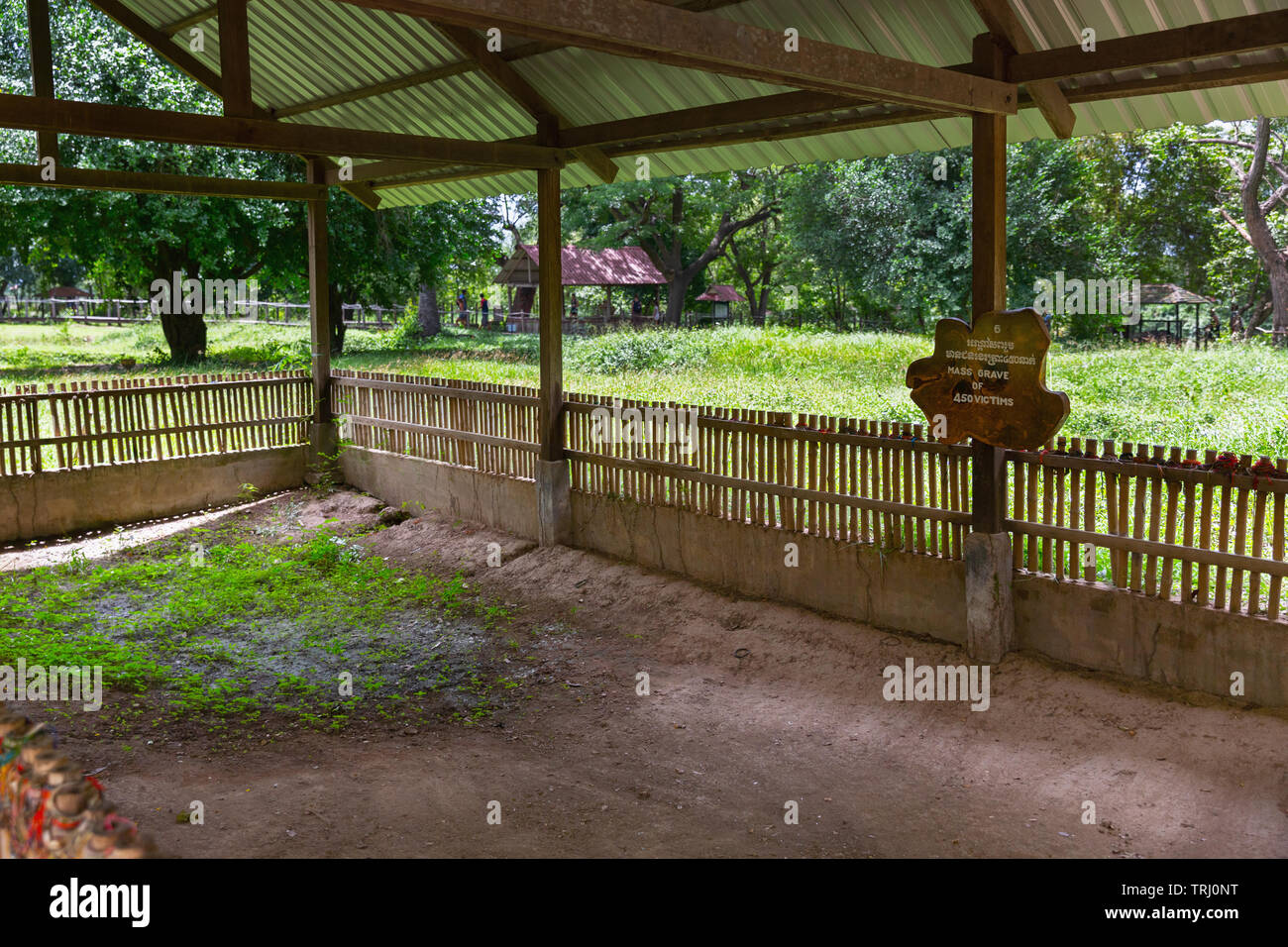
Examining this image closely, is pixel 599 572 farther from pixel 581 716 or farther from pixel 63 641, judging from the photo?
pixel 63 641

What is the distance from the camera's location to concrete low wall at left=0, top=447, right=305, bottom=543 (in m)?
12.1

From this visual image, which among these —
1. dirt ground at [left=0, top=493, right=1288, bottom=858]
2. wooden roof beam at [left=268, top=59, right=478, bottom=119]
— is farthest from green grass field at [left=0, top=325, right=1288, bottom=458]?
dirt ground at [left=0, top=493, right=1288, bottom=858]

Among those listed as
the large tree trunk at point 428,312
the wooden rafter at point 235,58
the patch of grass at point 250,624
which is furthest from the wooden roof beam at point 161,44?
the large tree trunk at point 428,312

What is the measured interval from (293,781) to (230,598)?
4360mm

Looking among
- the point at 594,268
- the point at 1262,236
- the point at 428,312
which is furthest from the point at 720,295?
the point at 1262,236

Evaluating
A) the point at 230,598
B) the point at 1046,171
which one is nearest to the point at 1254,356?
the point at 1046,171

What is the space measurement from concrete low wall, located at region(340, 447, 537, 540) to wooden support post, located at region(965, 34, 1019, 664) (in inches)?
207

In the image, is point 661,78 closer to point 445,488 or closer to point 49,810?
point 445,488

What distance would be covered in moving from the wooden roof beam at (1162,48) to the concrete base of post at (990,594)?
3.19m

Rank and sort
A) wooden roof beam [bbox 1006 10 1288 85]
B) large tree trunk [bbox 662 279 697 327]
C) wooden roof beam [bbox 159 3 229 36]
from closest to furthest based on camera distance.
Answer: wooden roof beam [bbox 1006 10 1288 85] → wooden roof beam [bbox 159 3 229 36] → large tree trunk [bbox 662 279 697 327]

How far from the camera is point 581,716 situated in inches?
299

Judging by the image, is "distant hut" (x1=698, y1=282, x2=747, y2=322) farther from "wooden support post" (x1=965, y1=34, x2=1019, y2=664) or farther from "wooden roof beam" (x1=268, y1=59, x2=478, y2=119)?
"wooden support post" (x1=965, y1=34, x2=1019, y2=664)

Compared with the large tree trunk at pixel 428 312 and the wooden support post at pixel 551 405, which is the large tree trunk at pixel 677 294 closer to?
the large tree trunk at pixel 428 312
